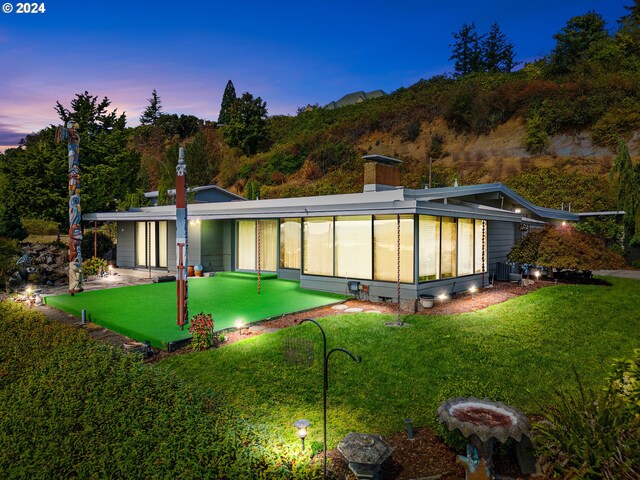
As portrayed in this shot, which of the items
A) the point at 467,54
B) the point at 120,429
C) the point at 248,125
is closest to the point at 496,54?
the point at 467,54

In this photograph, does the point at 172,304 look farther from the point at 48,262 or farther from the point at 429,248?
the point at 48,262

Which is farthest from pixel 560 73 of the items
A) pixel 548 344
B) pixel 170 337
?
pixel 170 337

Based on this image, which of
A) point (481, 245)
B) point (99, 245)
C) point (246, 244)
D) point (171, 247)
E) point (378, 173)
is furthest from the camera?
point (99, 245)

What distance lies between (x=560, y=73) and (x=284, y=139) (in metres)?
32.1

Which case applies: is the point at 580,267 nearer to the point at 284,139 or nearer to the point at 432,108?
the point at 432,108

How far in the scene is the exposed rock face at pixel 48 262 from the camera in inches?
666

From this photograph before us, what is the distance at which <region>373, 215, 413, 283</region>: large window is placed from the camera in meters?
12.0

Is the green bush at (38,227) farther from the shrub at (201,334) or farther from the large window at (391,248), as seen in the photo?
the shrub at (201,334)

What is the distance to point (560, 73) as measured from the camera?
130 ft

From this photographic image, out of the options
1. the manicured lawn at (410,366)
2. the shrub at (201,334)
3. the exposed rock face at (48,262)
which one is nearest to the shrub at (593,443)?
the manicured lawn at (410,366)

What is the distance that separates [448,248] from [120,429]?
1103 cm

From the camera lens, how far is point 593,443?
360 cm

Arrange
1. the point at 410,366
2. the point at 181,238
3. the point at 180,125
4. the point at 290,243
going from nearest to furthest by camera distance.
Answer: the point at 410,366 < the point at 181,238 < the point at 290,243 < the point at 180,125

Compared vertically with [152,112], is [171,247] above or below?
below
